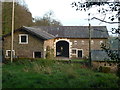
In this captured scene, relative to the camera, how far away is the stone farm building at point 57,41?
28.3 metres

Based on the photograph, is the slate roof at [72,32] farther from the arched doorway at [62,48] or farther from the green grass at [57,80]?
the green grass at [57,80]

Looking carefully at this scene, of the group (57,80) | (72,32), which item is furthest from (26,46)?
(57,80)

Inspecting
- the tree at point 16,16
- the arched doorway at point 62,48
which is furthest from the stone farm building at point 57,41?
the tree at point 16,16

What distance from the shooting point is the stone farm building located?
2831 centimetres

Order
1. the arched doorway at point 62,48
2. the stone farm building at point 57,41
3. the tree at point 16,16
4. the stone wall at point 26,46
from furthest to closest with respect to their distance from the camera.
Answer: the arched doorway at point 62,48 → the tree at point 16,16 → the stone farm building at point 57,41 → the stone wall at point 26,46

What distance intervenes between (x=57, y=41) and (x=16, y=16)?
847 centimetres

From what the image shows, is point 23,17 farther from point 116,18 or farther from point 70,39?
point 116,18

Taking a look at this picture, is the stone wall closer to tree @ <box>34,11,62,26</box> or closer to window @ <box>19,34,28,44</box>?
window @ <box>19,34,28,44</box>

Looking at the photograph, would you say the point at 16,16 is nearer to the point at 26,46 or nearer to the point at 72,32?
the point at 26,46

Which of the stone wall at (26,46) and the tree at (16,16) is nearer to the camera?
the stone wall at (26,46)

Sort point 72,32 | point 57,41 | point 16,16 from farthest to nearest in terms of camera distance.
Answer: point 72,32 → point 57,41 → point 16,16

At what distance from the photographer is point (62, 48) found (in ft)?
132

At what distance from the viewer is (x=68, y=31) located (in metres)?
38.4

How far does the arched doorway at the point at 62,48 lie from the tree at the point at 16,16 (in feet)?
24.3
